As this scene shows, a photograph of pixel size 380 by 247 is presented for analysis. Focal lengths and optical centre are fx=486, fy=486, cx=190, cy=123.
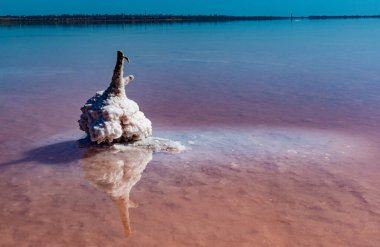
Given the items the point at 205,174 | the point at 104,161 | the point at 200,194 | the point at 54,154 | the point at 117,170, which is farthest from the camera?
the point at 54,154

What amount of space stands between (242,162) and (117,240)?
227cm

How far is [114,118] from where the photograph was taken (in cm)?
625

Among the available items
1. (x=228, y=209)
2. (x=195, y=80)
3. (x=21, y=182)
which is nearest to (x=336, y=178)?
(x=228, y=209)

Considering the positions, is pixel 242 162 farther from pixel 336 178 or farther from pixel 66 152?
pixel 66 152

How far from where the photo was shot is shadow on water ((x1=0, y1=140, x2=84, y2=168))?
5898 millimetres

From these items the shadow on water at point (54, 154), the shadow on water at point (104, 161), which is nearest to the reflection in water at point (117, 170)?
the shadow on water at point (104, 161)

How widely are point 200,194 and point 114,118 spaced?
6.42ft

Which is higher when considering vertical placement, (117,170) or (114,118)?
(114,118)

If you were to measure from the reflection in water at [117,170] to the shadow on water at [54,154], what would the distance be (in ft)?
0.56

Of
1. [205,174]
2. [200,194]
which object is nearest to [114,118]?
[205,174]

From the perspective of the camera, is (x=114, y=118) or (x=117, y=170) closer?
(x=117, y=170)

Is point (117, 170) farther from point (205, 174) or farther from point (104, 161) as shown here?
point (205, 174)

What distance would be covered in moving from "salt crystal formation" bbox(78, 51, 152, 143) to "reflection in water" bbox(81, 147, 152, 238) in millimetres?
242

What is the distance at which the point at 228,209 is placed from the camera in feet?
14.5
